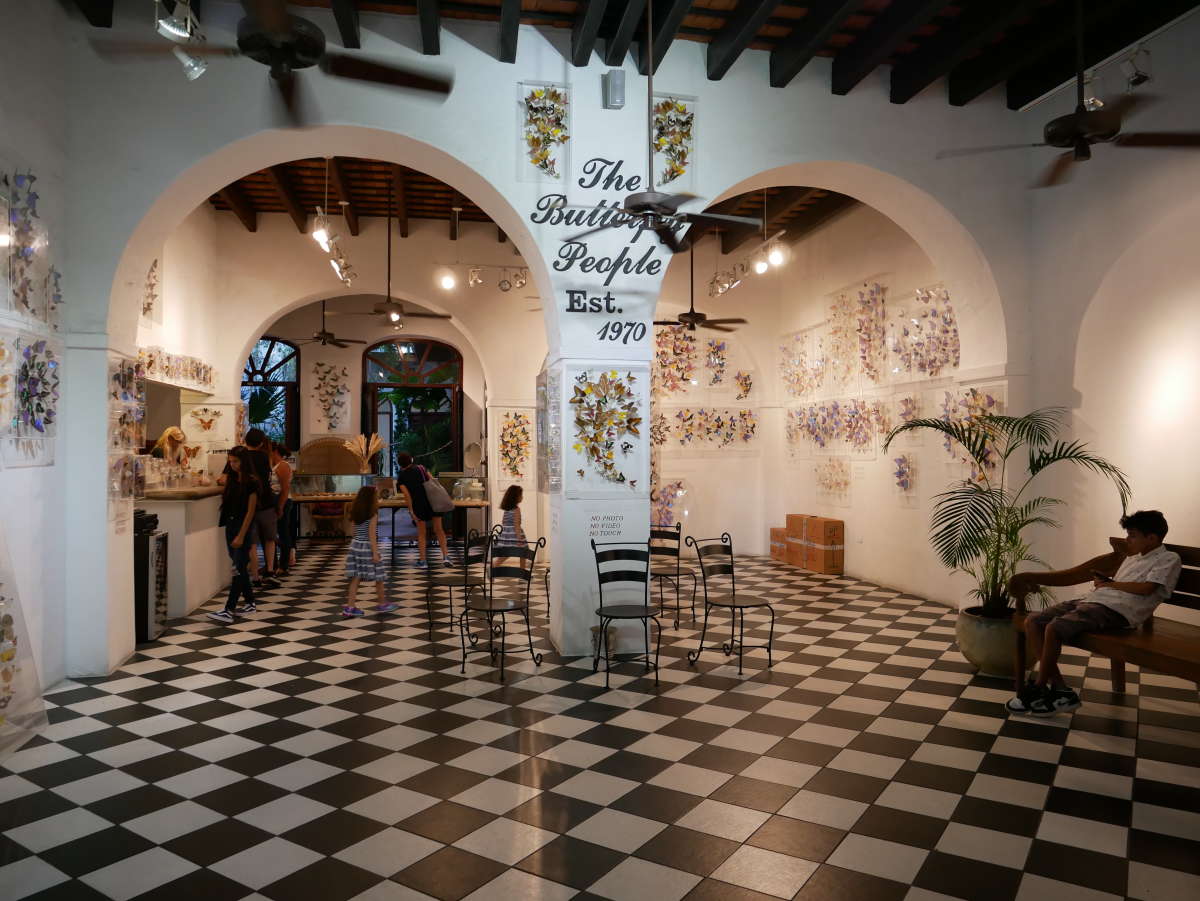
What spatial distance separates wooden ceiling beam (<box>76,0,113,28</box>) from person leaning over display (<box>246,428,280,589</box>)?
3.22 meters

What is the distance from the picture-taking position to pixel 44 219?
499 cm

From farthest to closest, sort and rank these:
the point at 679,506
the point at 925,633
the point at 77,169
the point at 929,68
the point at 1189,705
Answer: the point at 679,506, the point at 925,633, the point at 929,68, the point at 77,169, the point at 1189,705

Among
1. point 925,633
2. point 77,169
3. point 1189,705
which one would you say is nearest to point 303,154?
point 77,169

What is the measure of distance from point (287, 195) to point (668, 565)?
603 centimetres

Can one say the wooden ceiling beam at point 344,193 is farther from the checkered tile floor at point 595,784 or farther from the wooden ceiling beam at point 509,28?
the checkered tile floor at point 595,784

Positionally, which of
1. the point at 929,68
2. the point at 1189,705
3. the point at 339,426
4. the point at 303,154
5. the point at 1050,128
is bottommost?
the point at 1189,705

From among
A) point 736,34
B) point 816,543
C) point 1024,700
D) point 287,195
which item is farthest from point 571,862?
point 287,195

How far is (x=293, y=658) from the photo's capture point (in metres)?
5.94

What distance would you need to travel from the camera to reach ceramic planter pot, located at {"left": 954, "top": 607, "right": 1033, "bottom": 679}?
5.24 m

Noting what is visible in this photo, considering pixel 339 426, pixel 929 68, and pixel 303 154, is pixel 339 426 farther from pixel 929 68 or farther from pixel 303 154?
pixel 929 68

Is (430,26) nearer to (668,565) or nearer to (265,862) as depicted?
(265,862)

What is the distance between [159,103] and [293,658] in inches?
159

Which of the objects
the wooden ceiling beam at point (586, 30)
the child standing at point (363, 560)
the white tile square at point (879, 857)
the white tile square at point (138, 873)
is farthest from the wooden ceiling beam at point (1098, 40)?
the white tile square at point (138, 873)

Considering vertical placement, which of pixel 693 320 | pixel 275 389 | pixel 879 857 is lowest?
pixel 879 857
